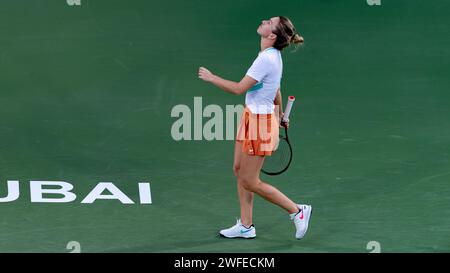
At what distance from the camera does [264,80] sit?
38.2 ft

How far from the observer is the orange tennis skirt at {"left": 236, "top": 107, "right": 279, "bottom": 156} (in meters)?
11.7

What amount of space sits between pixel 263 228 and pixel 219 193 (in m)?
1.09

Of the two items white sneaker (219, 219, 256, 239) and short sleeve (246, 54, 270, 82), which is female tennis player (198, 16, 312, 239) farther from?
white sneaker (219, 219, 256, 239)

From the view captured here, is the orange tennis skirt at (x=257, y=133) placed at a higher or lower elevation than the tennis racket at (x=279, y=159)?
higher

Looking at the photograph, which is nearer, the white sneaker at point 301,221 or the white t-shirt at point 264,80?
the white t-shirt at point 264,80

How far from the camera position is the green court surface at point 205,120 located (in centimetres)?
1232

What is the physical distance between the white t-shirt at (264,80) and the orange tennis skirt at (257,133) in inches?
2.8

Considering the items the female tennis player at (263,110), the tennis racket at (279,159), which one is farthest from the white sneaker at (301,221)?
the tennis racket at (279,159)

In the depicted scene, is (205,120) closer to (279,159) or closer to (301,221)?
(279,159)

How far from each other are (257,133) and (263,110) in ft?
0.79

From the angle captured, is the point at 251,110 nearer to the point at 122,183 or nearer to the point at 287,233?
the point at 287,233

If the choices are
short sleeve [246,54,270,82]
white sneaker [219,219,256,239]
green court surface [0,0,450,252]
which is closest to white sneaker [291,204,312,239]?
green court surface [0,0,450,252]

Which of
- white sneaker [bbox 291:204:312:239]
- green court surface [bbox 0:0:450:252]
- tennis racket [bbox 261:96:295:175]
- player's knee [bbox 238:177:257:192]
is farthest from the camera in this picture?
tennis racket [bbox 261:96:295:175]

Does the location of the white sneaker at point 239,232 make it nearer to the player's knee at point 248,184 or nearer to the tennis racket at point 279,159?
the player's knee at point 248,184
